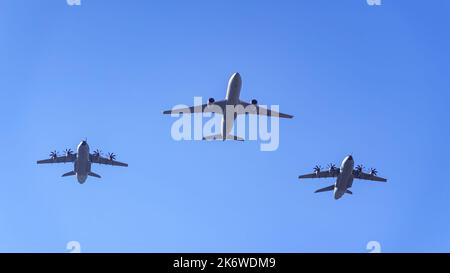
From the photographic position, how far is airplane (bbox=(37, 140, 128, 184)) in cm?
9288

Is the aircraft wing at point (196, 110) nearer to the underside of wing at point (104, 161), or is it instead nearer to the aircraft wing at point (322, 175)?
the underside of wing at point (104, 161)

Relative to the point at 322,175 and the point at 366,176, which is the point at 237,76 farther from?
the point at 366,176

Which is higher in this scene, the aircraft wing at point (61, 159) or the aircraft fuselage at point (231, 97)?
the aircraft fuselage at point (231, 97)

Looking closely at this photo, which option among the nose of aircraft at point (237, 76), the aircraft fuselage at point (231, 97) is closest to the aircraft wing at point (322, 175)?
the aircraft fuselage at point (231, 97)

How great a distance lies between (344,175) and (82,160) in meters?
37.5

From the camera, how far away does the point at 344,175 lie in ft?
307

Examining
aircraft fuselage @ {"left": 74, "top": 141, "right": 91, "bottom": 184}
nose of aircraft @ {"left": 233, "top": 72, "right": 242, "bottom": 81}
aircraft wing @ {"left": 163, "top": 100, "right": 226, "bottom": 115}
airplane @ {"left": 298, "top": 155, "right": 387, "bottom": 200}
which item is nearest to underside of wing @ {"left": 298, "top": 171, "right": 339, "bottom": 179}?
airplane @ {"left": 298, "top": 155, "right": 387, "bottom": 200}

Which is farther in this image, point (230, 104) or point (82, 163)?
point (82, 163)

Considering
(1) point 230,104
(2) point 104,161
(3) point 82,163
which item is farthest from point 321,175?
(3) point 82,163

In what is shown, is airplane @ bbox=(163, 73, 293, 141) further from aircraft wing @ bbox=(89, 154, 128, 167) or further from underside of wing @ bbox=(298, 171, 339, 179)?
aircraft wing @ bbox=(89, 154, 128, 167)

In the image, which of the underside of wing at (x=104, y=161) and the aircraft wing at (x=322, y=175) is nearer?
the aircraft wing at (x=322, y=175)

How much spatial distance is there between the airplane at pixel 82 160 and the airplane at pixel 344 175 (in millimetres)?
30340

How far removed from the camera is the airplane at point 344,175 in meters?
92.0
